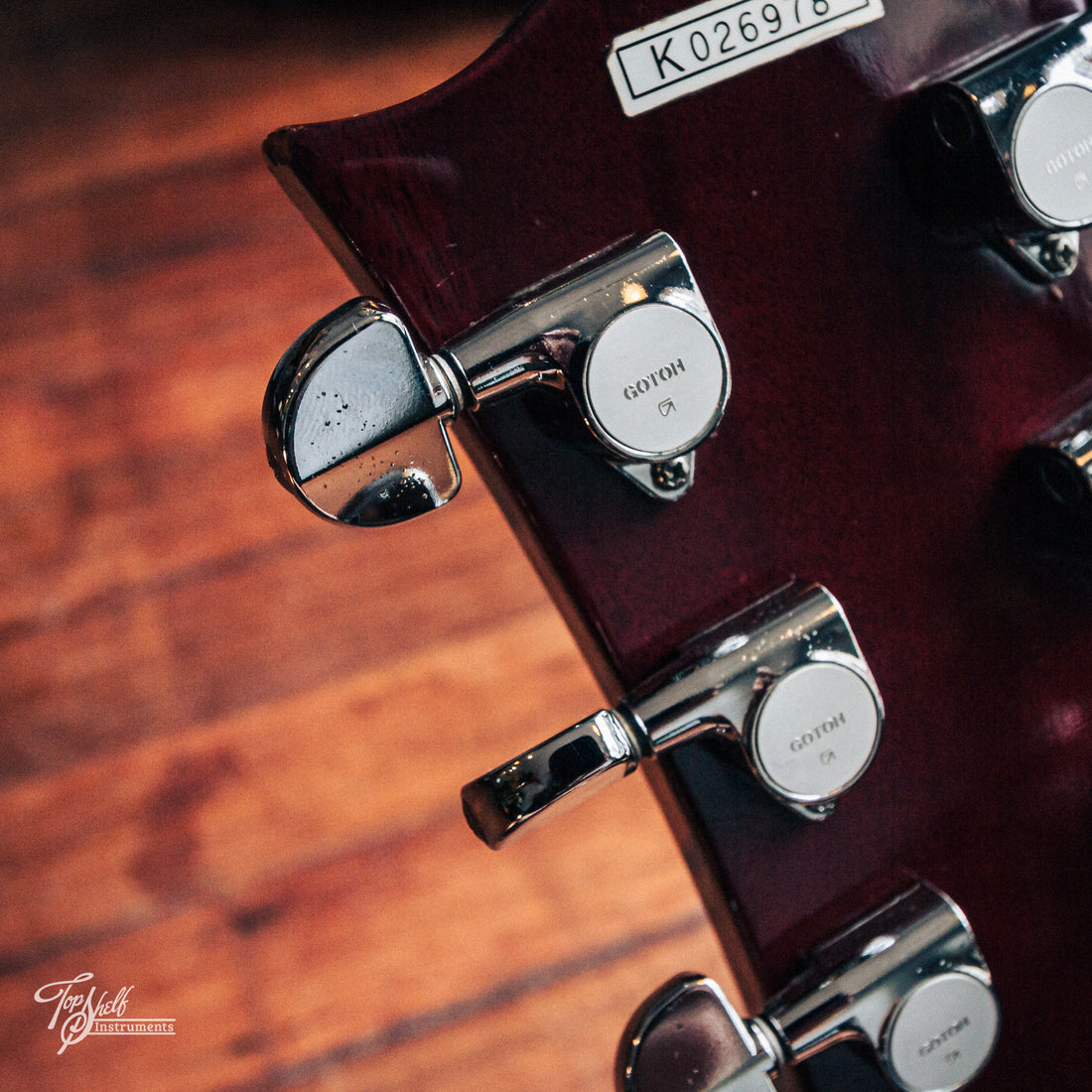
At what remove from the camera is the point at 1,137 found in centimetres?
129

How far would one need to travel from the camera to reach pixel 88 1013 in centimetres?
104

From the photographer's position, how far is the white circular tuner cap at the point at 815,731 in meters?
0.40

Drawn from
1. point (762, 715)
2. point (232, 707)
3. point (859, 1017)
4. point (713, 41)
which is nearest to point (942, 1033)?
point (859, 1017)

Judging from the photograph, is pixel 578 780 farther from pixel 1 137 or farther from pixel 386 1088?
pixel 1 137

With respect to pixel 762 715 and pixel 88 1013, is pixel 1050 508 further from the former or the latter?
pixel 88 1013

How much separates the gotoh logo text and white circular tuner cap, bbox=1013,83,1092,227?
95cm

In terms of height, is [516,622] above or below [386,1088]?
above

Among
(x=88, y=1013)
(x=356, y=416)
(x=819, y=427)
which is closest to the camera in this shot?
(x=356, y=416)

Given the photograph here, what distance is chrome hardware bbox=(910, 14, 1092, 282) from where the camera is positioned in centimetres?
41

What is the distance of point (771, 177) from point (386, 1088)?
859 mm

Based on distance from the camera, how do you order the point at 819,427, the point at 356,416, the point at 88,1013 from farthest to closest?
the point at 88,1013, the point at 819,427, the point at 356,416

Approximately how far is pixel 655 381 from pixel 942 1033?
→ 0.27 metres

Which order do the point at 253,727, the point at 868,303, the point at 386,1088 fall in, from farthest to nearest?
the point at 253,727 < the point at 386,1088 < the point at 868,303

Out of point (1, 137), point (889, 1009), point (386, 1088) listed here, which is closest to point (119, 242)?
point (1, 137)
